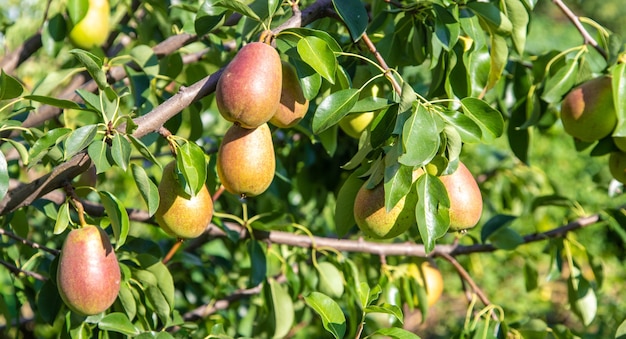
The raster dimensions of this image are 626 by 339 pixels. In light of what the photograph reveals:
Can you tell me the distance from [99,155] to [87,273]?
18 cm

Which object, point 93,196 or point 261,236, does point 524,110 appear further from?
point 93,196

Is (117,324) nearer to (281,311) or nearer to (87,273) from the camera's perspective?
(87,273)

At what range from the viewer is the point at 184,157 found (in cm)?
98

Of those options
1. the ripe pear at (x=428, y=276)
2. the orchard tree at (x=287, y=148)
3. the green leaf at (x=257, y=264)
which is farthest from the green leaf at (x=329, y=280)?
the ripe pear at (x=428, y=276)

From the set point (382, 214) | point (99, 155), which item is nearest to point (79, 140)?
point (99, 155)

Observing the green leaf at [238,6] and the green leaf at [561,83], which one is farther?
the green leaf at [561,83]

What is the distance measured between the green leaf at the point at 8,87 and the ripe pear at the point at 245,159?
0.27 meters

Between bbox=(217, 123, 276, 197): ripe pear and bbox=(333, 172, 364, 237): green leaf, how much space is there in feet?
0.42

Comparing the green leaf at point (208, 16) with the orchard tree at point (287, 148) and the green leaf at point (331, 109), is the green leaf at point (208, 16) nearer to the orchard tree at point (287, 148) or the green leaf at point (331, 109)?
the orchard tree at point (287, 148)

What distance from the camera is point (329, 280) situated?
4.99 ft

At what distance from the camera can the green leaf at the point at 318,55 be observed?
0.93 m

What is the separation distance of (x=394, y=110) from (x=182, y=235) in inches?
13.3

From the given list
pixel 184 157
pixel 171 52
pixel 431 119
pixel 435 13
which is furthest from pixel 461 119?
pixel 171 52

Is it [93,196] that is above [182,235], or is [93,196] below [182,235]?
below
